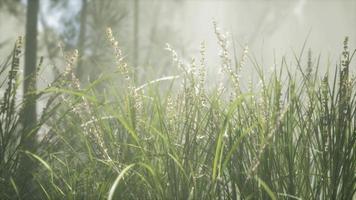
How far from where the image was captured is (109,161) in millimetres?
1771

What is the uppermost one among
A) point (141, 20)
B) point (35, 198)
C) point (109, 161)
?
point (141, 20)

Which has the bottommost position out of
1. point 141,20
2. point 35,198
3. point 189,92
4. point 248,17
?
point 35,198

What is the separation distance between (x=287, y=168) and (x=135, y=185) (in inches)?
20.3

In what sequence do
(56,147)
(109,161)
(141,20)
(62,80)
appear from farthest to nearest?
(141,20) < (56,147) < (62,80) < (109,161)

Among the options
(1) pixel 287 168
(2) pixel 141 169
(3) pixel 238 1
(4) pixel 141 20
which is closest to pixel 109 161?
(2) pixel 141 169

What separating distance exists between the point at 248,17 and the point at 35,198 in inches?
1386

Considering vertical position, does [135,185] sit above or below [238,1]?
below

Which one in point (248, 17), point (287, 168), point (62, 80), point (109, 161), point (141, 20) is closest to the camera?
point (109, 161)

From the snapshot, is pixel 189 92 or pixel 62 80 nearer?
pixel 189 92

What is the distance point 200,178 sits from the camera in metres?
1.84

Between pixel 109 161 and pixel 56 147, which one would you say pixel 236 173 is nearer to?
pixel 109 161

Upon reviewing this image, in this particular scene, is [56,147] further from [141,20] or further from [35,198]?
[141,20]

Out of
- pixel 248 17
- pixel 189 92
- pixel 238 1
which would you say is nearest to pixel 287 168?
pixel 189 92

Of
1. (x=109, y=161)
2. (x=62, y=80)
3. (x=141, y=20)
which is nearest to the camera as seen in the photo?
(x=109, y=161)
